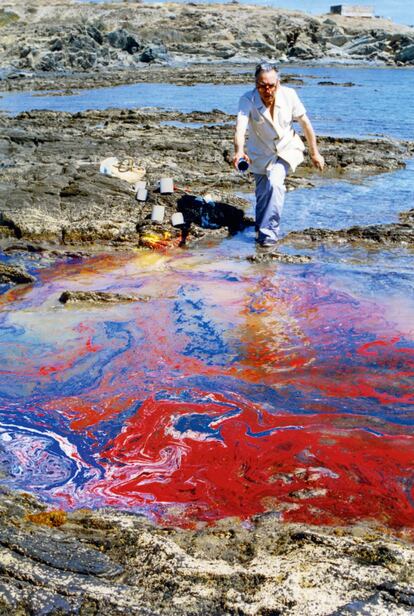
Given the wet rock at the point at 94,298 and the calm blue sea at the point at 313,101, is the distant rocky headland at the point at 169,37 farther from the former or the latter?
the wet rock at the point at 94,298

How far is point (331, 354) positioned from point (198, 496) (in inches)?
86.3

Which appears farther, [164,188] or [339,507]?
[164,188]

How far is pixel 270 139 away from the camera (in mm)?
8438

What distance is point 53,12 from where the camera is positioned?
8225 cm

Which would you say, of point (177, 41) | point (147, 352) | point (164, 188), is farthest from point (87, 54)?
point (147, 352)

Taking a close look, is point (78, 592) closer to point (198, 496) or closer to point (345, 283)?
point (198, 496)

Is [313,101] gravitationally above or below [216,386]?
above

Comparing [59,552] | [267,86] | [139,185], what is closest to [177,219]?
[139,185]

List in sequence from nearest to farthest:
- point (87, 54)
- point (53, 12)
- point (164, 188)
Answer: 1. point (164, 188)
2. point (87, 54)
3. point (53, 12)

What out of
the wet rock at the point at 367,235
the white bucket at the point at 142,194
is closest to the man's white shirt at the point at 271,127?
the wet rock at the point at 367,235

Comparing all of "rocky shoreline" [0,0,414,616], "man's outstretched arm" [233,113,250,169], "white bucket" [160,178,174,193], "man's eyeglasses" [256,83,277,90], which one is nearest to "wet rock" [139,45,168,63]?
"rocky shoreline" [0,0,414,616]

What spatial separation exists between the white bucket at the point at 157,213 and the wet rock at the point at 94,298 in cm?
266

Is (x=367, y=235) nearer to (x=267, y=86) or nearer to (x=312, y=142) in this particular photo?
(x=312, y=142)

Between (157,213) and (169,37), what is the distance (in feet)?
238
